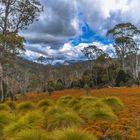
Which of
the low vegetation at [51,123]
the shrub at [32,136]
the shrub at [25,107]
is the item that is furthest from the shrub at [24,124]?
the shrub at [25,107]

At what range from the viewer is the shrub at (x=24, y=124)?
1084 cm

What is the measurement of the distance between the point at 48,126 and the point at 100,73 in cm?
5662

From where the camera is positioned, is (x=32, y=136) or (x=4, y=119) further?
(x=4, y=119)

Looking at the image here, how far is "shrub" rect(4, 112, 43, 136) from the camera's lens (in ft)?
35.6

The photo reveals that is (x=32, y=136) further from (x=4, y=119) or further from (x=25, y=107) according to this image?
(x=25, y=107)

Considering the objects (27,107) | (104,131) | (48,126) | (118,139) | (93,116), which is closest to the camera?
(118,139)

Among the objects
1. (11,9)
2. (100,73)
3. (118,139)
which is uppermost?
(11,9)

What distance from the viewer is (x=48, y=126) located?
12.2 metres

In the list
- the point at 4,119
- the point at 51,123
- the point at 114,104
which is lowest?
the point at 51,123

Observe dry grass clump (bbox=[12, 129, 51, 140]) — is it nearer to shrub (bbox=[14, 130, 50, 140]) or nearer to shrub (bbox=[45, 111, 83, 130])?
shrub (bbox=[14, 130, 50, 140])

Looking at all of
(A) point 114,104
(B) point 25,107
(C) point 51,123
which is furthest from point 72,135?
(B) point 25,107

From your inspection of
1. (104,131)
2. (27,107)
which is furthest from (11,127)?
(27,107)

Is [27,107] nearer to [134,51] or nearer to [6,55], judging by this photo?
[6,55]

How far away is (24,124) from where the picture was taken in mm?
11375
